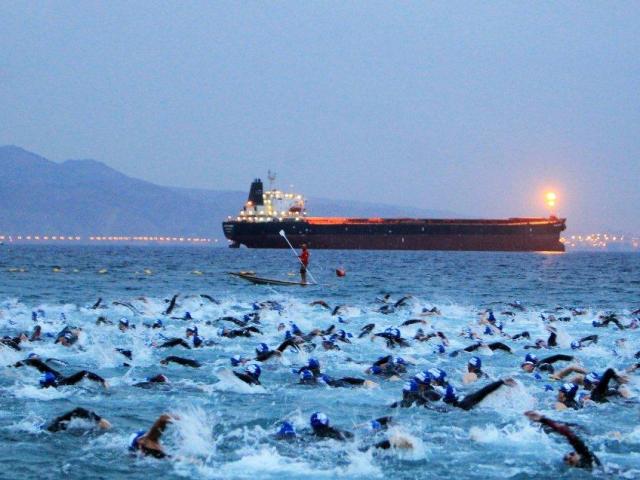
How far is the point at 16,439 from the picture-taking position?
12.0m

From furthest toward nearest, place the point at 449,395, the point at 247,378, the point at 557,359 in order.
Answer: the point at 557,359, the point at 247,378, the point at 449,395

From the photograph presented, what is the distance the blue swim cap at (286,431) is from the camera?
1241 centimetres

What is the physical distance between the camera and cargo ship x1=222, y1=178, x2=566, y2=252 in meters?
160

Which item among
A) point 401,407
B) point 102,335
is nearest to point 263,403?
point 401,407

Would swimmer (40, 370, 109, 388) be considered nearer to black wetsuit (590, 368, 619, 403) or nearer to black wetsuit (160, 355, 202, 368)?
black wetsuit (160, 355, 202, 368)

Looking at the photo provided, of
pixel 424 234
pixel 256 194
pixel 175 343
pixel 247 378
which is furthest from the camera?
pixel 256 194

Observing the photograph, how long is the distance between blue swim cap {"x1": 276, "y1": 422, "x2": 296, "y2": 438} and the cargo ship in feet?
487

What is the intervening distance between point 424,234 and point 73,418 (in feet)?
500

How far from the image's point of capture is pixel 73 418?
1273 cm

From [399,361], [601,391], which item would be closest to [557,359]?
[399,361]

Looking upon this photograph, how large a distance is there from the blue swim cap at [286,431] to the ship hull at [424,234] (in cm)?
14818

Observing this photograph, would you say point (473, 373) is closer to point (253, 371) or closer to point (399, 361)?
point (399, 361)

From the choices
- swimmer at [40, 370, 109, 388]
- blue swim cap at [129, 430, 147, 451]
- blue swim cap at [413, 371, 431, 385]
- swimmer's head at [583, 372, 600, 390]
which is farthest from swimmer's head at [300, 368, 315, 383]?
blue swim cap at [129, 430, 147, 451]

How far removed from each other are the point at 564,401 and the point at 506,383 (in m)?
1.06
